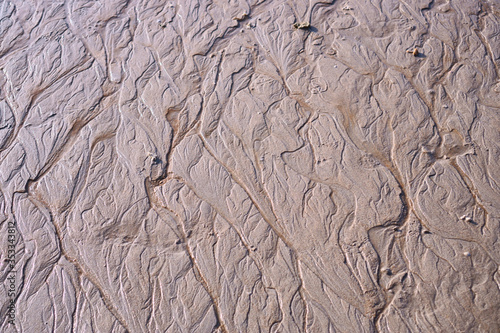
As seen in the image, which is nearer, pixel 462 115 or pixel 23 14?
pixel 462 115

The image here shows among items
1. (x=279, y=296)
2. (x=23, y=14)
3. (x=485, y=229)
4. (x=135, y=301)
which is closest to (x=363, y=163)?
(x=485, y=229)

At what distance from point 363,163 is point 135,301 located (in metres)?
1.79

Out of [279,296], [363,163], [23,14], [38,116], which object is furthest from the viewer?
[23,14]

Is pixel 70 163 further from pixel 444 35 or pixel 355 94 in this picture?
pixel 444 35

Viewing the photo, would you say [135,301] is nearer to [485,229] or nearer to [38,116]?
[38,116]

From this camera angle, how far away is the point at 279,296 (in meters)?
2.44

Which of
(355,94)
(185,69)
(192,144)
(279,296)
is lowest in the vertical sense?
(279,296)

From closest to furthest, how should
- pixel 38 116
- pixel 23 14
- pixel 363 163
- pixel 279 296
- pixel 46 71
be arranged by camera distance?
pixel 279 296 → pixel 363 163 → pixel 38 116 → pixel 46 71 → pixel 23 14

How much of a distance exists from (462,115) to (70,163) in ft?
9.62

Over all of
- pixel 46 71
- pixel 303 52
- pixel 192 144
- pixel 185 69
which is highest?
pixel 46 71

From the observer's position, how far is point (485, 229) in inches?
101

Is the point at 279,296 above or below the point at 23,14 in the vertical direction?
below

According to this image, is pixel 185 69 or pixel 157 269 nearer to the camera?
pixel 157 269

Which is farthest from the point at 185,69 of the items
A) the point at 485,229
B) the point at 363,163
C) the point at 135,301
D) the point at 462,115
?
the point at 485,229
